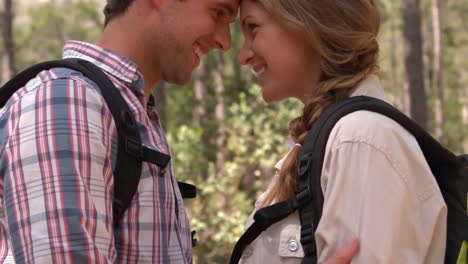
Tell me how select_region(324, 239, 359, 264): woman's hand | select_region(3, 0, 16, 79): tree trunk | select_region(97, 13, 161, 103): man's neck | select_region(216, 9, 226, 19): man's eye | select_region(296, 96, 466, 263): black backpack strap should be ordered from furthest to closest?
select_region(3, 0, 16, 79): tree trunk
select_region(216, 9, 226, 19): man's eye
select_region(97, 13, 161, 103): man's neck
select_region(296, 96, 466, 263): black backpack strap
select_region(324, 239, 359, 264): woman's hand

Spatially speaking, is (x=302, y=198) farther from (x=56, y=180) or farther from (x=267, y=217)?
(x=56, y=180)

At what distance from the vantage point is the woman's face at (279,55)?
2.69m

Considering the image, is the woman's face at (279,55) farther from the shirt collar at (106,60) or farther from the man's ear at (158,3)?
the shirt collar at (106,60)

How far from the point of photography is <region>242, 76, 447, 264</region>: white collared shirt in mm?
2240

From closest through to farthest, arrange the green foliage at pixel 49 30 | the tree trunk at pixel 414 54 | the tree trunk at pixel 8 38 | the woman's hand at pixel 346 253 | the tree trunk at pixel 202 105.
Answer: the woman's hand at pixel 346 253 → the tree trunk at pixel 414 54 → the tree trunk at pixel 202 105 → the tree trunk at pixel 8 38 → the green foliage at pixel 49 30

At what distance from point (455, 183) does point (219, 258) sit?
704 cm

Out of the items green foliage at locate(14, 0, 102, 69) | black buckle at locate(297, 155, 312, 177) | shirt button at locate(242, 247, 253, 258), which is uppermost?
green foliage at locate(14, 0, 102, 69)

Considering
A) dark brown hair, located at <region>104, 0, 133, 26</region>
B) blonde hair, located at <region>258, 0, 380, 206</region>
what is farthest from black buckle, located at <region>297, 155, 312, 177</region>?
dark brown hair, located at <region>104, 0, 133, 26</region>

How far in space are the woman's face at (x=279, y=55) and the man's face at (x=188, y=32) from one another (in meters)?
0.09

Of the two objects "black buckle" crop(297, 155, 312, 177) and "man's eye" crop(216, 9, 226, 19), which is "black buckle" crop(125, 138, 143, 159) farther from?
"man's eye" crop(216, 9, 226, 19)

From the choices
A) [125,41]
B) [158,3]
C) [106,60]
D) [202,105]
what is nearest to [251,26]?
[158,3]

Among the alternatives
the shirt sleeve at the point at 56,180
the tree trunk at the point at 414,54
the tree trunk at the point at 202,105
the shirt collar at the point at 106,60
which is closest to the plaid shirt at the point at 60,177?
the shirt sleeve at the point at 56,180

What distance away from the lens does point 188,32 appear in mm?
2658

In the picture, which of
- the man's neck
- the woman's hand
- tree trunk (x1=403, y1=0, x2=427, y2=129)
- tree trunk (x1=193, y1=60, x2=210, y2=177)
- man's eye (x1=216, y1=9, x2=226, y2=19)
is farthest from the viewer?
tree trunk (x1=193, y1=60, x2=210, y2=177)
